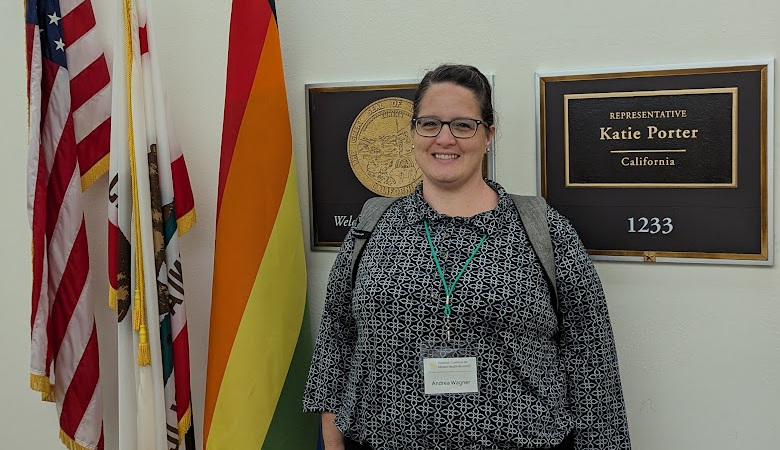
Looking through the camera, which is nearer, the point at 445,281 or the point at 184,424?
the point at 445,281

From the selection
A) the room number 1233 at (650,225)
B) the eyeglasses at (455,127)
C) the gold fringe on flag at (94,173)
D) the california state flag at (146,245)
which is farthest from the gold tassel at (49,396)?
the room number 1233 at (650,225)

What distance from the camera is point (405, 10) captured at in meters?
2.08

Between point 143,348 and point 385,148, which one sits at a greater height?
point 385,148

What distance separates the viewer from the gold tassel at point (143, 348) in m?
2.01

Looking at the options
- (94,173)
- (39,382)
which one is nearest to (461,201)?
(94,173)

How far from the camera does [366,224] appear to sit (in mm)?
1845

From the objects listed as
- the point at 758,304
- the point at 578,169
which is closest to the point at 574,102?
the point at 578,169

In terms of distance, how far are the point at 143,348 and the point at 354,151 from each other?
2.41 feet

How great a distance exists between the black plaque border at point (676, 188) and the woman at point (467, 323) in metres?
0.23

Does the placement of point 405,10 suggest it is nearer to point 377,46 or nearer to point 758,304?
point 377,46

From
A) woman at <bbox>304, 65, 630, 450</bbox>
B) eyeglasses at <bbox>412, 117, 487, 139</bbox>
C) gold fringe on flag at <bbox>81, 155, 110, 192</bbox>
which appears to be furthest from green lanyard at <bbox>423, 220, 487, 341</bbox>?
gold fringe on flag at <bbox>81, 155, 110, 192</bbox>

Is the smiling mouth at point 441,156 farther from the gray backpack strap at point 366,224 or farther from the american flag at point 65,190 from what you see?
the american flag at point 65,190

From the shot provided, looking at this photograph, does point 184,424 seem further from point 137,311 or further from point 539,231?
point 539,231

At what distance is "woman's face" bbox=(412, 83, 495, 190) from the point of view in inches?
67.1
